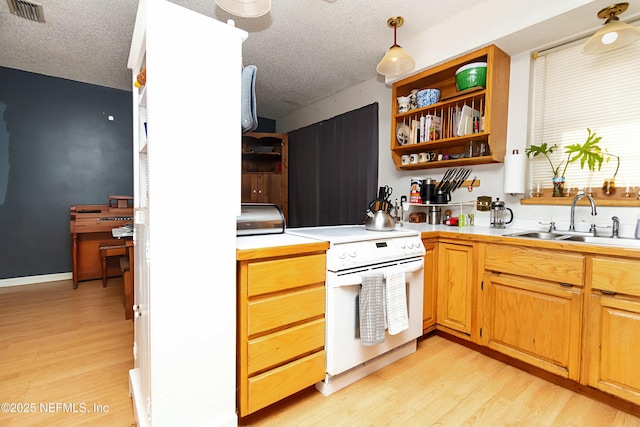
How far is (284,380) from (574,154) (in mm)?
2387

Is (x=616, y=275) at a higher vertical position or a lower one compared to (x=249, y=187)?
lower

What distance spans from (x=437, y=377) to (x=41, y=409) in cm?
210

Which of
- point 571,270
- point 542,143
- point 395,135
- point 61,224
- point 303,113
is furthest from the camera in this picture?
point 303,113

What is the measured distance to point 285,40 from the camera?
2619 millimetres

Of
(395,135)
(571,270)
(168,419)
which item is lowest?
(168,419)

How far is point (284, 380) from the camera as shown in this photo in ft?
4.63

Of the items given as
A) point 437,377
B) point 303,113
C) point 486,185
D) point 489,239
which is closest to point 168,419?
point 437,377

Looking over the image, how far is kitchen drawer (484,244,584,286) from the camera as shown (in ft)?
5.13

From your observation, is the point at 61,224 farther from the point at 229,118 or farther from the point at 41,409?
the point at 229,118

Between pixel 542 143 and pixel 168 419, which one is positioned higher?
pixel 542 143

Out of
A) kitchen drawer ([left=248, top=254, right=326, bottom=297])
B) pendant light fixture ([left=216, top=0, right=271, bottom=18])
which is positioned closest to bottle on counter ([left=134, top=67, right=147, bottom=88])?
pendant light fixture ([left=216, top=0, right=271, bottom=18])

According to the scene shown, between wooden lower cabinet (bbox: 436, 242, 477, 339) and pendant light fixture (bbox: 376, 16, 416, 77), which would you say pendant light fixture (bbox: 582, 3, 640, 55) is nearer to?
pendant light fixture (bbox: 376, 16, 416, 77)

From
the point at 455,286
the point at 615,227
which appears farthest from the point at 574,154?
the point at 455,286

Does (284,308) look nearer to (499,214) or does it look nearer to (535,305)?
(535,305)
